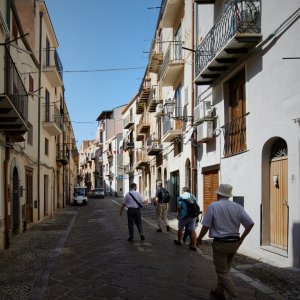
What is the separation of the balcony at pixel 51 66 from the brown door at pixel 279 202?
14713mm

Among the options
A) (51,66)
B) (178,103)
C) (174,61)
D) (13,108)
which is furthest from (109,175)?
(13,108)

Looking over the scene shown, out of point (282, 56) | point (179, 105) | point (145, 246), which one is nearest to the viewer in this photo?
point (282, 56)

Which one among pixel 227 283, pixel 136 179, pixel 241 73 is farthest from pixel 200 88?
pixel 136 179

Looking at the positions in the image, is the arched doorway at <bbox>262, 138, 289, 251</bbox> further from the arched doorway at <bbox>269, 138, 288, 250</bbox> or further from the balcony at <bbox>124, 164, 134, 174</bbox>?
the balcony at <bbox>124, 164, 134, 174</bbox>

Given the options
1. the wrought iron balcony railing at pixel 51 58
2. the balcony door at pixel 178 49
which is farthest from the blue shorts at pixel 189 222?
the wrought iron balcony railing at pixel 51 58

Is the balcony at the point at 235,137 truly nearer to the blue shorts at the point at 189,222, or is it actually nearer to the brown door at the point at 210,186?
the brown door at the point at 210,186

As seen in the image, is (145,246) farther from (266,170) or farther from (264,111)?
(264,111)

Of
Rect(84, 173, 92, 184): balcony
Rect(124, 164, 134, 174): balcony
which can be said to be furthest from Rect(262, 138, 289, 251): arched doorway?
Rect(84, 173, 92, 184): balcony

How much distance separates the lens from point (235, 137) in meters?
12.1

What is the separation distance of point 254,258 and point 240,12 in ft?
18.5

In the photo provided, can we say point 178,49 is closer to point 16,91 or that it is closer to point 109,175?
point 16,91

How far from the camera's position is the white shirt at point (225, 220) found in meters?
5.77

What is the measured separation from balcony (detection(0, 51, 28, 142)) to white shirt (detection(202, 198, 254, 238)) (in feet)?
18.5

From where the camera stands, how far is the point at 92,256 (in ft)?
31.9
